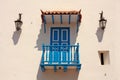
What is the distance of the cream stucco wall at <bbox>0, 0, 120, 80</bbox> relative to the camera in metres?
11.7

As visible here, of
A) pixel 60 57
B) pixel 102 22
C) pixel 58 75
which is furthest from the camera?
pixel 102 22

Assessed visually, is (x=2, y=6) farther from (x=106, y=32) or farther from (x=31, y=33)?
(x=106, y=32)

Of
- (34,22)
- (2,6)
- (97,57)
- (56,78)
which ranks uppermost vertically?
(2,6)

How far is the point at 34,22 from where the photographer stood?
12.5 metres

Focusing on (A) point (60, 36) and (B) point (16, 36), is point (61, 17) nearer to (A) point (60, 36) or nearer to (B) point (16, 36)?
(A) point (60, 36)

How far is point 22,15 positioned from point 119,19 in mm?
4467

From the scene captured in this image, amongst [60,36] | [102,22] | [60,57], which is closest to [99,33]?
[102,22]

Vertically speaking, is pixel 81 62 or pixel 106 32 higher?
pixel 106 32

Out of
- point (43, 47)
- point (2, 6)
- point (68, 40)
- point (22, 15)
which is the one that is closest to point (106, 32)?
point (68, 40)

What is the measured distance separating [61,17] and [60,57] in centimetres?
185

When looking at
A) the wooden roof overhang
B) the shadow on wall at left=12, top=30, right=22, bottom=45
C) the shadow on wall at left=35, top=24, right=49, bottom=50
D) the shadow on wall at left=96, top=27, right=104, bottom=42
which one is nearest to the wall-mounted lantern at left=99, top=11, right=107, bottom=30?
the shadow on wall at left=96, top=27, right=104, bottom=42

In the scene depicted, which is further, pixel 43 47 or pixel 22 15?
pixel 22 15

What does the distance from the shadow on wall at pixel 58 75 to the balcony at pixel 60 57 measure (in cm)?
18

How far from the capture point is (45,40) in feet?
40.0
